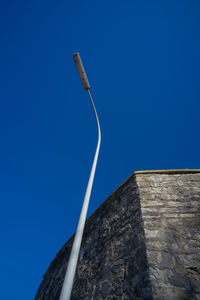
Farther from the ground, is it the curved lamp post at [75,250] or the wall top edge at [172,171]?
the wall top edge at [172,171]

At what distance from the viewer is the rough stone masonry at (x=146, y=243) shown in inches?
108

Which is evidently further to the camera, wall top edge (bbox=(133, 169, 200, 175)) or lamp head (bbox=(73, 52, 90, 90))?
lamp head (bbox=(73, 52, 90, 90))

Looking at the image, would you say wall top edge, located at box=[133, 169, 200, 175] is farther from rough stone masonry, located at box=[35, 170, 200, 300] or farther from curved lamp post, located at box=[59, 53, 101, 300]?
curved lamp post, located at box=[59, 53, 101, 300]

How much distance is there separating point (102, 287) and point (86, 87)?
5.18 meters

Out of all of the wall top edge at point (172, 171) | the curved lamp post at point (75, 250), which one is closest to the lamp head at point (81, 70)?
the curved lamp post at point (75, 250)

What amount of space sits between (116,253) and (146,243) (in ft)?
2.78

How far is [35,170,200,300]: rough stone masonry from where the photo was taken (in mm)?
2734

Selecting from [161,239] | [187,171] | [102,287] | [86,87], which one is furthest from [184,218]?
[86,87]

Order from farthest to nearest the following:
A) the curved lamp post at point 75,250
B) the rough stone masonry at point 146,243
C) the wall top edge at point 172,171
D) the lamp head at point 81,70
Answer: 1. the lamp head at point 81,70
2. the wall top edge at point 172,171
3. the rough stone masonry at point 146,243
4. the curved lamp post at point 75,250

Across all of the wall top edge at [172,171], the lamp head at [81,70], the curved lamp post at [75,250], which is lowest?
the curved lamp post at [75,250]

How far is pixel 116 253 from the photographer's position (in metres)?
3.63

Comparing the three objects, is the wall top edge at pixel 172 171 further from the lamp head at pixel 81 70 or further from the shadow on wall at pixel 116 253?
the lamp head at pixel 81 70

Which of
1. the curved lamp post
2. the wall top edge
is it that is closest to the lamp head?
the curved lamp post

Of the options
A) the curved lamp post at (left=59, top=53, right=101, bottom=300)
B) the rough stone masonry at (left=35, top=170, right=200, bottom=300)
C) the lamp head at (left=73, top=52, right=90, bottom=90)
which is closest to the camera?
the curved lamp post at (left=59, top=53, right=101, bottom=300)
